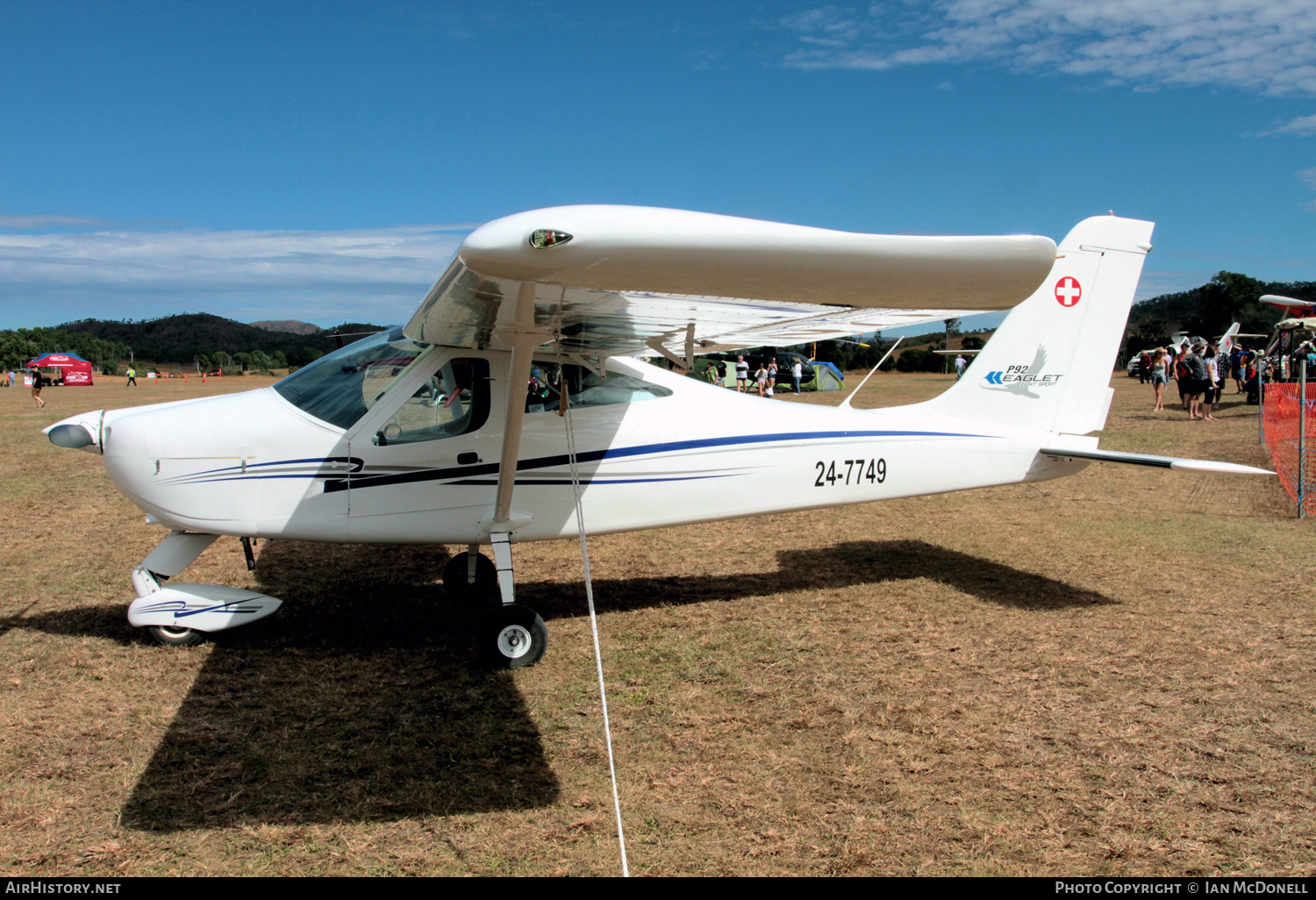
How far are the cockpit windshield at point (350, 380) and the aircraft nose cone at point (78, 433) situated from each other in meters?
0.99

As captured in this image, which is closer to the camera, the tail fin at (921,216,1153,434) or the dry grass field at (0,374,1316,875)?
the dry grass field at (0,374,1316,875)

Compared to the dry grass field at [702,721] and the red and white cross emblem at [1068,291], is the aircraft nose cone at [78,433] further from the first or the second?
the red and white cross emblem at [1068,291]

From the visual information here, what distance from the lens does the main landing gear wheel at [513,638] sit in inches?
179

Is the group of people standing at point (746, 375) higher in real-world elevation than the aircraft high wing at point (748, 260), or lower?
lower

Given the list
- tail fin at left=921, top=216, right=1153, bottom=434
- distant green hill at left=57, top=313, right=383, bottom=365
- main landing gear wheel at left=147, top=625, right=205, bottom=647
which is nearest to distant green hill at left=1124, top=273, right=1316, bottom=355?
tail fin at left=921, top=216, right=1153, bottom=434

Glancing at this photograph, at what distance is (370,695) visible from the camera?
4238 millimetres

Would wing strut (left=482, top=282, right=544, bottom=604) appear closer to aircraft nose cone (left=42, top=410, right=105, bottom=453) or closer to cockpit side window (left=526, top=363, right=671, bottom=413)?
cockpit side window (left=526, top=363, right=671, bottom=413)

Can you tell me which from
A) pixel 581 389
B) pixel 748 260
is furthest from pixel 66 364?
Answer: pixel 748 260

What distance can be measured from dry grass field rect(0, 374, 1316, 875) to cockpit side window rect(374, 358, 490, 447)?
138 centimetres

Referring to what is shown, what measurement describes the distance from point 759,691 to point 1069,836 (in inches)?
65.6

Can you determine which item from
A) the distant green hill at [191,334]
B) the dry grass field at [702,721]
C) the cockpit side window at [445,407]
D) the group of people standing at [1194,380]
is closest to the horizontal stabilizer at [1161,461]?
the dry grass field at [702,721]

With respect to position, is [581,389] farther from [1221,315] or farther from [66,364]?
[1221,315]

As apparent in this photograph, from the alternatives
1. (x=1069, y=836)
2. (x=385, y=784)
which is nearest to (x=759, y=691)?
(x=1069, y=836)

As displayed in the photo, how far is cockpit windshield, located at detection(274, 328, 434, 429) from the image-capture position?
4836mm
